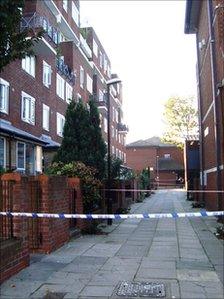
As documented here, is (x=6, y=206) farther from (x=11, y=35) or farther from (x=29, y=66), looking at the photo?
(x=29, y=66)

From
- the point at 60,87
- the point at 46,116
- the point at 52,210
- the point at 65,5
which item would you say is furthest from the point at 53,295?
the point at 65,5

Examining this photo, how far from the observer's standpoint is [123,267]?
9.07m

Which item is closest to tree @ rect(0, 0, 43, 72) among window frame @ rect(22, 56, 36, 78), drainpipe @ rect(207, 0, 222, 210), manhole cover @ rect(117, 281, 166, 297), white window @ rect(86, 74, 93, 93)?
manhole cover @ rect(117, 281, 166, 297)

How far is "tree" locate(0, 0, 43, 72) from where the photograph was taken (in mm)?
6234

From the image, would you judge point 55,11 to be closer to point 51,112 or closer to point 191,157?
point 51,112

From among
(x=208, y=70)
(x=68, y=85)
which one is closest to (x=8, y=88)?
(x=208, y=70)

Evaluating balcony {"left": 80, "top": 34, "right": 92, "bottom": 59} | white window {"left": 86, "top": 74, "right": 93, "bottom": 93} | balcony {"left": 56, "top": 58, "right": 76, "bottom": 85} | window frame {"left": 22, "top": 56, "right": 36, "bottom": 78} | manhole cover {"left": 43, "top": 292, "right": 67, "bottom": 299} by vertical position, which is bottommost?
manhole cover {"left": 43, "top": 292, "right": 67, "bottom": 299}

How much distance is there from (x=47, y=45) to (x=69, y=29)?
10040mm

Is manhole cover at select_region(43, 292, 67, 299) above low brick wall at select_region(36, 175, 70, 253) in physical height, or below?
below

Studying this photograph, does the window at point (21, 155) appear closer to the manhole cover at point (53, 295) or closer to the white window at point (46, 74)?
the white window at point (46, 74)

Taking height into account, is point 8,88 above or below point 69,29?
below

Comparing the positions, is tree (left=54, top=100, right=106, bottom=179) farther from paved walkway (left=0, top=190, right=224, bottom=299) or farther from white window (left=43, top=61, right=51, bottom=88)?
white window (left=43, top=61, right=51, bottom=88)

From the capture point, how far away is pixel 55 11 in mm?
32062

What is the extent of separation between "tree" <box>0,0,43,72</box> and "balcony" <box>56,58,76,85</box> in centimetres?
2477
